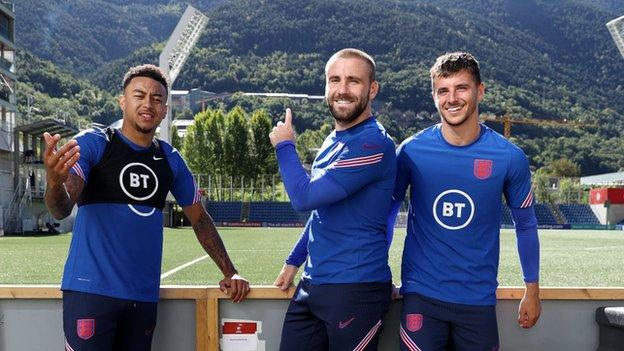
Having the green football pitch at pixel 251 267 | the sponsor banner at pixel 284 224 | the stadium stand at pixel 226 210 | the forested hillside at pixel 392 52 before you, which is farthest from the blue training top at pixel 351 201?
the forested hillside at pixel 392 52

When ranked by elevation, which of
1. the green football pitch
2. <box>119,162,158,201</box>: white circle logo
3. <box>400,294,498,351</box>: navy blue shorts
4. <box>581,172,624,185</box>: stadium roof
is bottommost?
the green football pitch

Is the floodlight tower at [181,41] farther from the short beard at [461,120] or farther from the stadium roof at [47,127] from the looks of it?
the short beard at [461,120]

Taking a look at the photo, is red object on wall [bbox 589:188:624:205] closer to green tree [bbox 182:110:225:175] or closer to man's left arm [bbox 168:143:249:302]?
green tree [bbox 182:110:225:175]

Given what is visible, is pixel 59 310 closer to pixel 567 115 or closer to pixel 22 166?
pixel 22 166

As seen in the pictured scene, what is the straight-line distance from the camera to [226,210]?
53.2 m

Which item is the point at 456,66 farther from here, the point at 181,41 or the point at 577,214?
the point at 577,214

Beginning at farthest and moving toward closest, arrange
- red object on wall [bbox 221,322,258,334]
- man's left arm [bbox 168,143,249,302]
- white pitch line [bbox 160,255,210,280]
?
white pitch line [bbox 160,255,210,280], red object on wall [bbox 221,322,258,334], man's left arm [bbox 168,143,249,302]

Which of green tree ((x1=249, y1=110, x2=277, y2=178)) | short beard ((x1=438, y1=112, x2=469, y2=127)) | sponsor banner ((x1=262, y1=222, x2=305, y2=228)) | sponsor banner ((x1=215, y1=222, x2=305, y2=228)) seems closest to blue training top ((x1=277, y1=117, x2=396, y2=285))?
short beard ((x1=438, y1=112, x2=469, y2=127))

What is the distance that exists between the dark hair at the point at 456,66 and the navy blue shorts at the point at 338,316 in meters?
0.92

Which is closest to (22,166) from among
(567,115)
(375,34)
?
(567,115)

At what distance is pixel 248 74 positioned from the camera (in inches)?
5359

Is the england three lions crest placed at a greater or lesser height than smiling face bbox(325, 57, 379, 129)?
lesser

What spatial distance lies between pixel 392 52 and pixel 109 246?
484ft

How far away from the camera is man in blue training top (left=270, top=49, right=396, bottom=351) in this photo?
2.62 m
